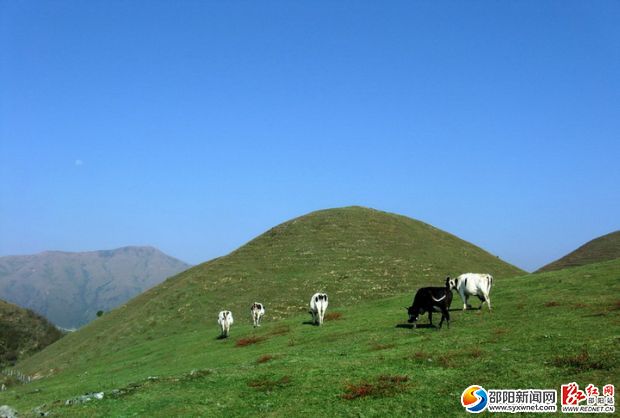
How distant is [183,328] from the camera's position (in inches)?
2366

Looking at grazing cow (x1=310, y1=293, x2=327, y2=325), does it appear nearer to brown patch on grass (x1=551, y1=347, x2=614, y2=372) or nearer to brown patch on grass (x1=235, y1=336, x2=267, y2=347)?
brown patch on grass (x1=235, y1=336, x2=267, y2=347)

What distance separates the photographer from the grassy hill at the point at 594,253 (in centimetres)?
9794

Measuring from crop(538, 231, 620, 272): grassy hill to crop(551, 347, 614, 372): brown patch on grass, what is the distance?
89.1 m

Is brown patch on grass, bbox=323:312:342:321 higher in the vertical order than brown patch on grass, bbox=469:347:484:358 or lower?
higher

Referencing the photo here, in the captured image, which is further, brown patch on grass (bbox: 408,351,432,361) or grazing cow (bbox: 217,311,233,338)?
grazing cow (bbox: 217,311,233,338)

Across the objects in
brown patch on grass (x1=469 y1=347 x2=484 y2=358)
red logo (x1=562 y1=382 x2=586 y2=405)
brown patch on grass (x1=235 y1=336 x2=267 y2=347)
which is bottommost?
brown patch on grass (x1=235 y1=336 x2=267 y2=347)

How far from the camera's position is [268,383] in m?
20.5

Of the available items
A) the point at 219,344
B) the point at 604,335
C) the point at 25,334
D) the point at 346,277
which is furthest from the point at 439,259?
the point at 25,334

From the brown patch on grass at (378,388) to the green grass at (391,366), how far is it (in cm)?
4

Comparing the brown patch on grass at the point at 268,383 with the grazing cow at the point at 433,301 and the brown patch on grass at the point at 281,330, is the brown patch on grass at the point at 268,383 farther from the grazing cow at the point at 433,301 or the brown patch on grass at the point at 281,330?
the brown patch on grass at the point at 281,330

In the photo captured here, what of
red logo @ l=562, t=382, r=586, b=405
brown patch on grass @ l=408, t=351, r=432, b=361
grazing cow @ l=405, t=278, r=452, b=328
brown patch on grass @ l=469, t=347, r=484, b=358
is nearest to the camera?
red logo @ l=562, t=382, r=586, b=405

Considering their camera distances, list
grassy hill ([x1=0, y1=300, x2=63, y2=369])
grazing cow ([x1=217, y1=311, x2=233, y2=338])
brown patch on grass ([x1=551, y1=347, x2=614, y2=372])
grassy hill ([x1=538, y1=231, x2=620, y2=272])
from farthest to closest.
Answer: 1. grassy hill ([x1=0, y1=300, x2=63, y2=369])
2. grassy hill ([x1=538, y1=231, x2=620, y2=272])
3. grazing cow ([x1=217, y1=311, x2=233, y2=338])
4. brown patch on grass ([x1=551, y1=347, x2=614, y2=372])

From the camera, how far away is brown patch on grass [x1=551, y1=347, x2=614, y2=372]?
1653 centimetres

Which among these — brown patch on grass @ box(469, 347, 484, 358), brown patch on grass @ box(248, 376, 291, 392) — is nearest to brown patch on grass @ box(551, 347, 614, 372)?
brown patch on grass @ box(469, 347, 484, 358)
